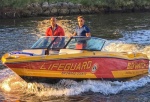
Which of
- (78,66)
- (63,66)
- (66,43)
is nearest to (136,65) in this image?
(78,66)

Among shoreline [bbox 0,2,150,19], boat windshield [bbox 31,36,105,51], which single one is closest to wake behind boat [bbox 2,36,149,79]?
boat windshield [bbox 31,36,105,51]

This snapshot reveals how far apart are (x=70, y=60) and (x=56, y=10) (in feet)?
97.9

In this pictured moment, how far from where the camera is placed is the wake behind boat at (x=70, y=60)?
440 inches

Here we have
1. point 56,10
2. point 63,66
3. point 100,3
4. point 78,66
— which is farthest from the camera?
point 100,3

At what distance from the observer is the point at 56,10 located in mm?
40812

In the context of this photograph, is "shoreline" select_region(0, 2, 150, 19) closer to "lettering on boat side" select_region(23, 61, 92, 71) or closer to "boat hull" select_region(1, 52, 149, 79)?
"boat hull" select_region(1, 52, 149, 79)

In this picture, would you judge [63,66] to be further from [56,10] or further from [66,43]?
[56,10]

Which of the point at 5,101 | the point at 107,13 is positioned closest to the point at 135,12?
the point at 107,13

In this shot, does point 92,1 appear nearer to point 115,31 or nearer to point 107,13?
point 107,13

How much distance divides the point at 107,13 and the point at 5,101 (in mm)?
32167

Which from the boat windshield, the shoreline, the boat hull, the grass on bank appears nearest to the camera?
the boat hull

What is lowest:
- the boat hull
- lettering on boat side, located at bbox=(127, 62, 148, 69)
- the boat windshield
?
lettering on boat side, located at bbox=(127, 62, 148, 69)

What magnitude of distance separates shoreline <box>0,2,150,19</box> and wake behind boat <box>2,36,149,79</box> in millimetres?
27769

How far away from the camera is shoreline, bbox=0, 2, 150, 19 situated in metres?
40.0
